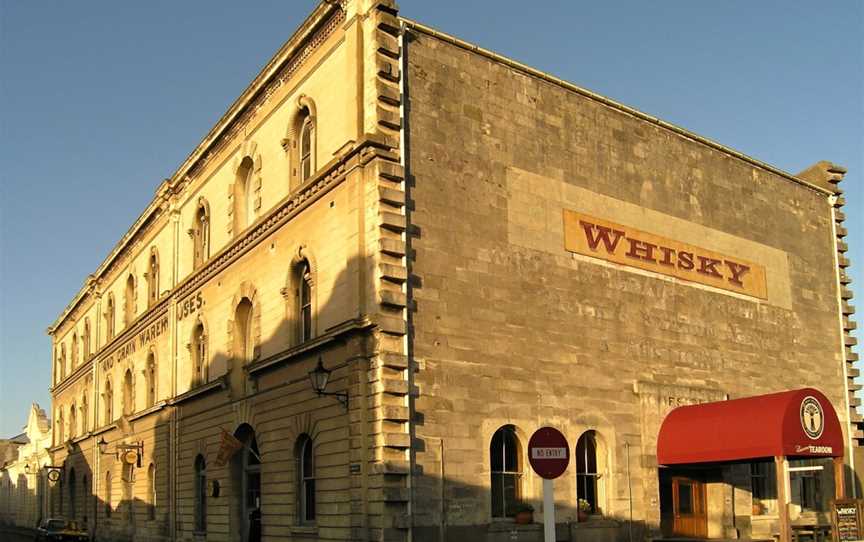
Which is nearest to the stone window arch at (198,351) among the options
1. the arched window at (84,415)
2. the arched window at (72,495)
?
the arched window at (84,415)

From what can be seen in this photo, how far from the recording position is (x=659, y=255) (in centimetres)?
2675

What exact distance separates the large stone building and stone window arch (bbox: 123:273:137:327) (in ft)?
33.9

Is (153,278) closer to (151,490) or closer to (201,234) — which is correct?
(201,234)

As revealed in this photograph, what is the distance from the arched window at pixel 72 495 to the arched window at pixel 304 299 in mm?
33381

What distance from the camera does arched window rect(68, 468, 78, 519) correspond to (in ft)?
172

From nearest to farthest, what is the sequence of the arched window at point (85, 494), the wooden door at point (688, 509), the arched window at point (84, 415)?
the wooden door at point (688, 509) → the arched window at point (85, 494) → the arched window at point (84, 415)

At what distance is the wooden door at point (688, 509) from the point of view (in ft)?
82.9

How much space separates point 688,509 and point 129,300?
2789 centimetres

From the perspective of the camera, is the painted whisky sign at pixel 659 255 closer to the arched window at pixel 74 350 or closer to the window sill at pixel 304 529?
the window sill at pixel 304 529

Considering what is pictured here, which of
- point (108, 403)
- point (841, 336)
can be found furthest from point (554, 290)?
point (108, 403)

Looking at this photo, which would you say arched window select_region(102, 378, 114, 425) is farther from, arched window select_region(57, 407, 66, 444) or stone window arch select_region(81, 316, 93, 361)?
arched window select_region(57, 407, 66, 444)

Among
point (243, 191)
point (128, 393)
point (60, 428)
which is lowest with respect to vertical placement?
point (60, 428)

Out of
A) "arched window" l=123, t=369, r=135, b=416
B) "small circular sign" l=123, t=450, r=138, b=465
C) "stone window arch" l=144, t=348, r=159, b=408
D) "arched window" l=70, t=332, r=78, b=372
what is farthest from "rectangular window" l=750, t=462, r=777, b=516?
"arched window" l=70, t=332, r=78, b=372

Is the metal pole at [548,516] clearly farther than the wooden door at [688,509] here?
No
